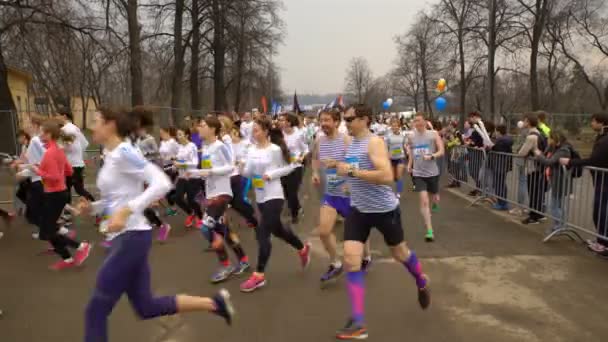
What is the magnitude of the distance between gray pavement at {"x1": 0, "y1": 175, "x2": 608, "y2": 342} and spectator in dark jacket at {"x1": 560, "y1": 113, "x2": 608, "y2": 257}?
0.90ft

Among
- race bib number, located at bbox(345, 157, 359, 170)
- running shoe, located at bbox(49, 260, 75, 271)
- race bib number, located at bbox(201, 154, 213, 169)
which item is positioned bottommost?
running shoe, located at bbox(49, 260, 75, 271)

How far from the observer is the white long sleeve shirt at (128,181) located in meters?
3.13

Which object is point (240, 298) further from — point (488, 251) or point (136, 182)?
point (488, 251)

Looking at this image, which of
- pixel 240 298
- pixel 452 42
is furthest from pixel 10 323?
pixel 452 42

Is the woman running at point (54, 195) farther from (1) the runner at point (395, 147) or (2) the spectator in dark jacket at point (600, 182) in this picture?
(2) the spectator in dark jacket at point (600, 182)

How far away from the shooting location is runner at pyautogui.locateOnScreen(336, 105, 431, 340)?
3730 millimetres

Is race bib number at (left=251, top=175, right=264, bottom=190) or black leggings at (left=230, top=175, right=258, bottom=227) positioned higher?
race bib number at (left=251, top=175, right=264, bottom=190)

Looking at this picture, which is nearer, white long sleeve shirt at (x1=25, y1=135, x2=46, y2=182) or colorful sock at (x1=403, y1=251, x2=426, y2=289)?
colorful sock at (x1=403, y1=251, x2=426, y2=289)

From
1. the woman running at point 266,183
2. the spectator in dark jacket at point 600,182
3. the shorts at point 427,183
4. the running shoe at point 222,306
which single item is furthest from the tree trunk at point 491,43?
the running shoe at point 222,306

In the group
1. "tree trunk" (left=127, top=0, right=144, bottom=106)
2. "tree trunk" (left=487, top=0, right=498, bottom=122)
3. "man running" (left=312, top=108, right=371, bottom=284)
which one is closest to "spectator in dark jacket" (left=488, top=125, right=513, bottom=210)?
"man running" (left=312, top=108, right=371, bottom=284)

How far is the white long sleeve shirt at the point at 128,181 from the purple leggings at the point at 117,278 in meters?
0.08

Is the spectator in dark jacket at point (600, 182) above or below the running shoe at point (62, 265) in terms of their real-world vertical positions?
above

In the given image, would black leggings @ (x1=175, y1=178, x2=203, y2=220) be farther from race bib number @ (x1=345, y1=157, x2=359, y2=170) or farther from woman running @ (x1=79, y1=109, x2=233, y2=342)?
woman running @ (x1=79, y1=109, x2=233, y2=342)

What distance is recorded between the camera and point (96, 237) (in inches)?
290
